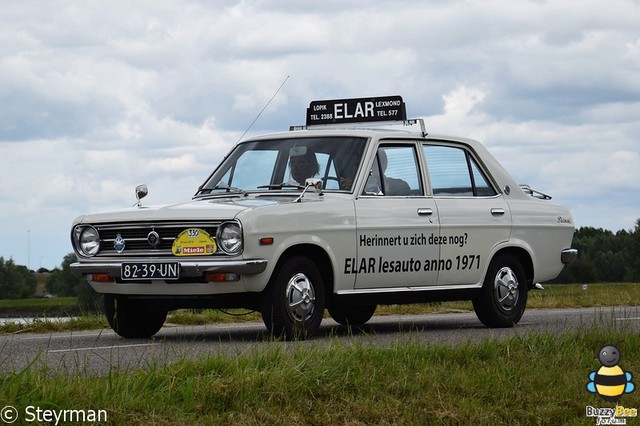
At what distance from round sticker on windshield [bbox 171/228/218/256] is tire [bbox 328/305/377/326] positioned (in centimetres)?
353

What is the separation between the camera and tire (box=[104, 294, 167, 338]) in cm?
1157

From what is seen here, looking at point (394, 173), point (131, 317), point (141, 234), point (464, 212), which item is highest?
point (394, 173)

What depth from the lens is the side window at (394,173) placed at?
12.1 metres

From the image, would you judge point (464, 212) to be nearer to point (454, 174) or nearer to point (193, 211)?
point (454, 174)

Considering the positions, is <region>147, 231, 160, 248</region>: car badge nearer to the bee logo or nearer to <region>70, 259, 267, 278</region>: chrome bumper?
<region>70, 259, 267, 278</region>: chrome bumper

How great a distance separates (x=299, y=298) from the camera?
1088 cm

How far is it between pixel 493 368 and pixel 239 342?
297 cm

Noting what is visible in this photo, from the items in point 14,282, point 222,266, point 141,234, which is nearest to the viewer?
point 222,266

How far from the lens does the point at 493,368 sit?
332 inches

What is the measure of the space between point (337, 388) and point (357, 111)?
21.2 ft

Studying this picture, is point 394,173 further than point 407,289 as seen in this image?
Yes

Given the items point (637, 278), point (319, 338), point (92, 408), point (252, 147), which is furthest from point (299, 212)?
point (637, 278)
